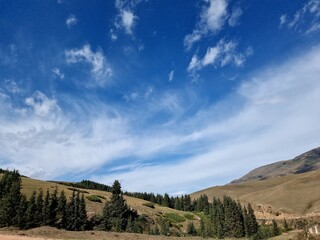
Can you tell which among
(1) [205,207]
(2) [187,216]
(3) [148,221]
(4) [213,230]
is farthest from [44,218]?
(1) [205,207]

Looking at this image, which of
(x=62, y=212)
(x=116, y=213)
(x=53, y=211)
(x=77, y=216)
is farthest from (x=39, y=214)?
(x=116, y=213)

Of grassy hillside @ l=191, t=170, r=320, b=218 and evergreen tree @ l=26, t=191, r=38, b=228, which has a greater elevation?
grassy hillside @ l=191, t=170, r=320, b=218

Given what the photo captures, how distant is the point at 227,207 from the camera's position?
84812 mm

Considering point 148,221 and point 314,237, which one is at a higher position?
point 148,221

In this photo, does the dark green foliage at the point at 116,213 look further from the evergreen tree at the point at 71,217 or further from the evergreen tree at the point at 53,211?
the evergreen tree at the point at 53,211

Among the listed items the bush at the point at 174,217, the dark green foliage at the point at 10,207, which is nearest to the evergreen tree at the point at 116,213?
the dark green foliage at the point at 10,207

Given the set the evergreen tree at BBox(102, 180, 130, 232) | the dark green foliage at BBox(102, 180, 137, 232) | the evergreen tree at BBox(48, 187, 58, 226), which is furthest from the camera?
the evergreen tree at BBox(102, 180, 130, 232)

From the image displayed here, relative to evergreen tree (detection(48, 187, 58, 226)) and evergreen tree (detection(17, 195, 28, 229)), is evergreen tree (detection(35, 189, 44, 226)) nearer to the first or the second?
evergreen tree (detection(48, 187, 58, 226))

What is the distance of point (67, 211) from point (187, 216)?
2237 inches

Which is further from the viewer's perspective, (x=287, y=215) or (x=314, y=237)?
(x=287, y=215)

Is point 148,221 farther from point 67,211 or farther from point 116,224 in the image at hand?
point 67,211

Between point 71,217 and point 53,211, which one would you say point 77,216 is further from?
point 53,211

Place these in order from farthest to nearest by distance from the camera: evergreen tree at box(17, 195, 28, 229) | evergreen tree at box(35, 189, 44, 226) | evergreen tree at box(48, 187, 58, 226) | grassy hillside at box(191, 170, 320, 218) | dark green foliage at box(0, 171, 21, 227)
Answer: grassy hillside at box(191, 170, 320, 218) < evergreen tree at box(48, 187, 58, 226) < evergreen tree at box(35, 189, 44, 226) < evergreen tree at box(17, 195, 28, 229) < dark green foliage at box(0, 171, 21, 227)

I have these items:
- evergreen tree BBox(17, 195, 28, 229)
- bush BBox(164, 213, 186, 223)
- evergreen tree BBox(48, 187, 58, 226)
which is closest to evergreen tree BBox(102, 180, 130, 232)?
evergreen tree BBox(48, 187, 58, 226)
